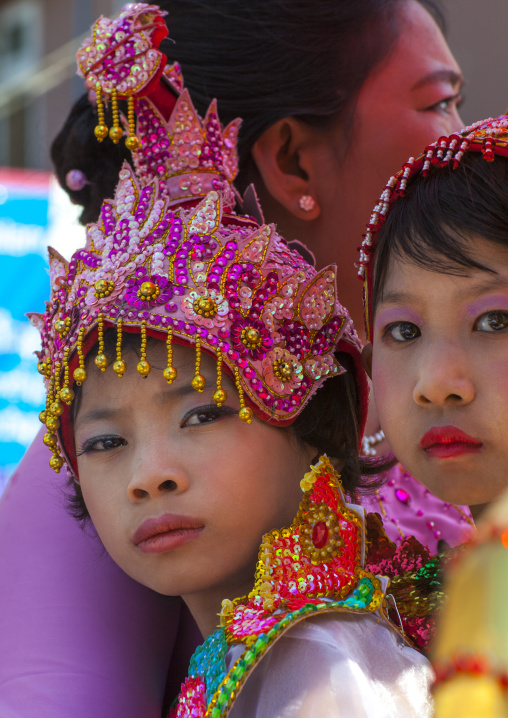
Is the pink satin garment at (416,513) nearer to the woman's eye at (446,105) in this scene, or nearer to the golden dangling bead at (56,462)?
the golden dangling bead at (56,462)

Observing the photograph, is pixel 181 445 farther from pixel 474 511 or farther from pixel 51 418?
pixel 474 511

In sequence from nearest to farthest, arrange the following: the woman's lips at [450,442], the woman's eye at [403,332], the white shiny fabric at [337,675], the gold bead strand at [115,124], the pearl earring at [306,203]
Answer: the white shiny fabric at [337,675] < the woman's lips at [450,442] < the woman's eye at [403,332] < the gold bead strand at [115,124] < the pearl earring at [306,203]

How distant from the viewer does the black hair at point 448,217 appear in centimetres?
126

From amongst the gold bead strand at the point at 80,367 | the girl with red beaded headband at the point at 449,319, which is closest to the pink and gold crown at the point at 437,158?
the girl with red beaded headband at the point at 449,319

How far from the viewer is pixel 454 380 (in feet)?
3.92

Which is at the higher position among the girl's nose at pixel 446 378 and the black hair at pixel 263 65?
the black hair at pixel 263 65

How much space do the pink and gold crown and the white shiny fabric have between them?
50 cm

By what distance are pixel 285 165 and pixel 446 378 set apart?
1026 mm

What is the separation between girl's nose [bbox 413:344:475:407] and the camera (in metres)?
1.19

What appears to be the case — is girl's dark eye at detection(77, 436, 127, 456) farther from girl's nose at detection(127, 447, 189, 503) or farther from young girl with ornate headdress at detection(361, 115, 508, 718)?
young girl with ornate headdress at detection(361, 115, 508, 718)

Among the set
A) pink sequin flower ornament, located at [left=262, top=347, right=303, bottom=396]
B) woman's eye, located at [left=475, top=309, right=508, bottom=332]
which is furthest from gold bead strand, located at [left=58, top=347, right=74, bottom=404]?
woman's eye, located at [left=475, top=309, right=508, bottom=332]

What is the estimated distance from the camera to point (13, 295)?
5.14 meters

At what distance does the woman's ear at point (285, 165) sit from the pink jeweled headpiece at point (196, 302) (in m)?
0.41

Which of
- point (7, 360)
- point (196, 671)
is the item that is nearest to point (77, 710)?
point (196, 671)
